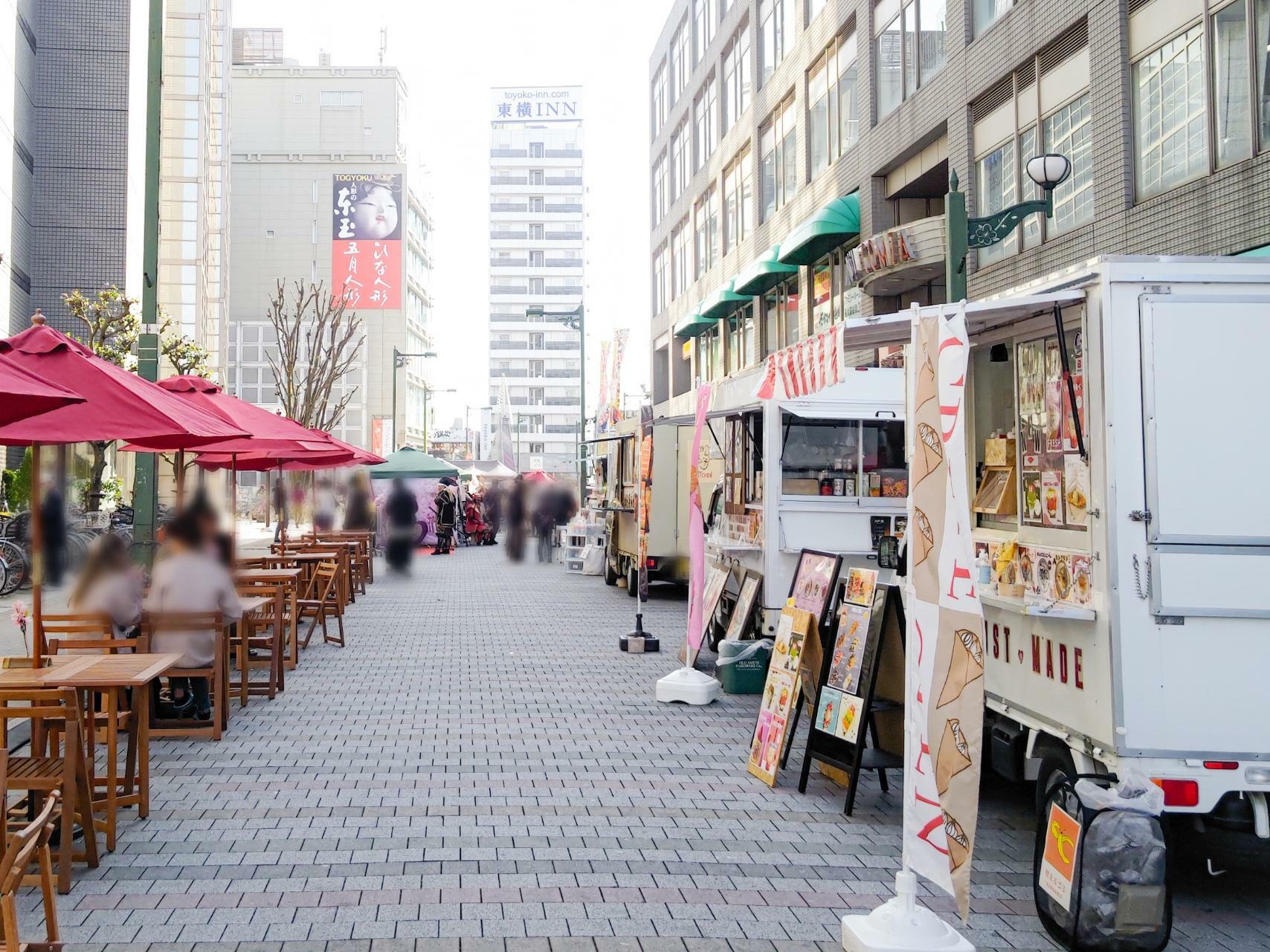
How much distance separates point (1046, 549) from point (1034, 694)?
725 mm

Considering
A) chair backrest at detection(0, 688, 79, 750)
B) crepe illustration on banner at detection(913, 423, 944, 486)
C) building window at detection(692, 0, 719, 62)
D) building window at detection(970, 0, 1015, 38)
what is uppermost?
building window at detection(692, 0, 719, 62)

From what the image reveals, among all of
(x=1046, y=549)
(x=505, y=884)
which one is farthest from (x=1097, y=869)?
(x=505, y=884)

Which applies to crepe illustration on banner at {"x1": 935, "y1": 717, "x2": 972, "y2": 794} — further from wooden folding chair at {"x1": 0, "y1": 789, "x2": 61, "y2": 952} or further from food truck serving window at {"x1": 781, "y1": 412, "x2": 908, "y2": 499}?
food truck serving window at {"x1": 781, "y1": 412, "x2": 908, "y2": 499}

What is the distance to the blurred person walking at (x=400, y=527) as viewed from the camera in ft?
81.4

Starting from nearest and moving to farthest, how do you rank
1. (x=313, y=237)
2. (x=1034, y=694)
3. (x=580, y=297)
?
(x=1034, y=694) → (x=313, y=237) → (x=580, y=297)

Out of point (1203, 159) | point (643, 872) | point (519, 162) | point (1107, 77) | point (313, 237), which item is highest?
point (519, 162)

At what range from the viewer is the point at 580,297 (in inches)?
4732

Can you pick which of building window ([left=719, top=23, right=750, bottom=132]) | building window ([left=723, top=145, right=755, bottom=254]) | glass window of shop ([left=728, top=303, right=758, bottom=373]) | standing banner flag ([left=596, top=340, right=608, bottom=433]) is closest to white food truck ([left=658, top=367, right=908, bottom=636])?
glass window of shop ([left=728, top=303, right=758, bottom=373])

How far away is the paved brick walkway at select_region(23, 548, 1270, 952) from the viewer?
189 inches

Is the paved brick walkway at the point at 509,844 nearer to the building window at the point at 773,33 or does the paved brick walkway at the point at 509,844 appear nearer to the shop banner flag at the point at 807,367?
the shop banner flag at the point at 807,367

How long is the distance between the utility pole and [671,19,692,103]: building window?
33837mm

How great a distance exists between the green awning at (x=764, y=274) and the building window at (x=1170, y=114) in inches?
506

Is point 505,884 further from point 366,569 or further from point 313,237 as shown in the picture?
point 313,237

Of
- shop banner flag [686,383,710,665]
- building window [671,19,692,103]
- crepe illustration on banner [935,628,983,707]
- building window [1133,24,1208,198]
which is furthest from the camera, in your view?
building window [671,19,692,103]
